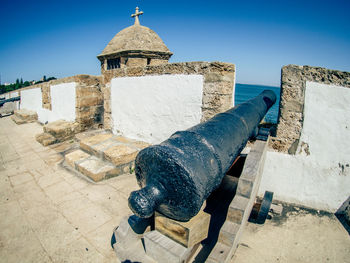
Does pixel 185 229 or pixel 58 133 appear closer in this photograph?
pixel 185 229

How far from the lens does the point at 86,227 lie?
2645 mm

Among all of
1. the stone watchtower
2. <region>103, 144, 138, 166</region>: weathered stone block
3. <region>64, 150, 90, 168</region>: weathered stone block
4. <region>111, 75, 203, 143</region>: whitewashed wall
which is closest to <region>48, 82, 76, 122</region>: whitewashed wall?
<region>111, 75, 203, 143</region>: whitewashed wall

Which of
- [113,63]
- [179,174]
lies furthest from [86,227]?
[113,63]

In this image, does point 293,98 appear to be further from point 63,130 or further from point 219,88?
point 63,130

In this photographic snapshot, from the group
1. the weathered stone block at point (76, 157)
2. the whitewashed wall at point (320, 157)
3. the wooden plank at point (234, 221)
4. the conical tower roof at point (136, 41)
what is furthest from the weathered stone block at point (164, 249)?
the conical tower roof at point (136, 41)

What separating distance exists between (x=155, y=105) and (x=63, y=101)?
4360 mm

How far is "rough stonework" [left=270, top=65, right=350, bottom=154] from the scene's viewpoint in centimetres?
284

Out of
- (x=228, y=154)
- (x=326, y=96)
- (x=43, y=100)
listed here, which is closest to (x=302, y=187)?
(x=326, y=96)

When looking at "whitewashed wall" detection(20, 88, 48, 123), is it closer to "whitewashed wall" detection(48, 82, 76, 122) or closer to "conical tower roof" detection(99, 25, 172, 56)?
"whitewashed wall" detection(48, 82, 76, 122)

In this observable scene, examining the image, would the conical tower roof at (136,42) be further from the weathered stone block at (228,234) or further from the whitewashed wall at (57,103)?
the weathered stone block at (228,234)

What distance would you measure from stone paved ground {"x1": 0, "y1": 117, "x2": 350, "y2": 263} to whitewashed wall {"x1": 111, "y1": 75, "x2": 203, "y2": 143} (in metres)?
1.25

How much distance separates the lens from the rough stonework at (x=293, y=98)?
2844 mm

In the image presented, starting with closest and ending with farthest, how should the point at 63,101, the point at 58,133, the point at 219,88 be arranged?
the point at 219,88 → the point at 58,133 → the point at 63,101

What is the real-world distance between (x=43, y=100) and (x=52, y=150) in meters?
4.37
